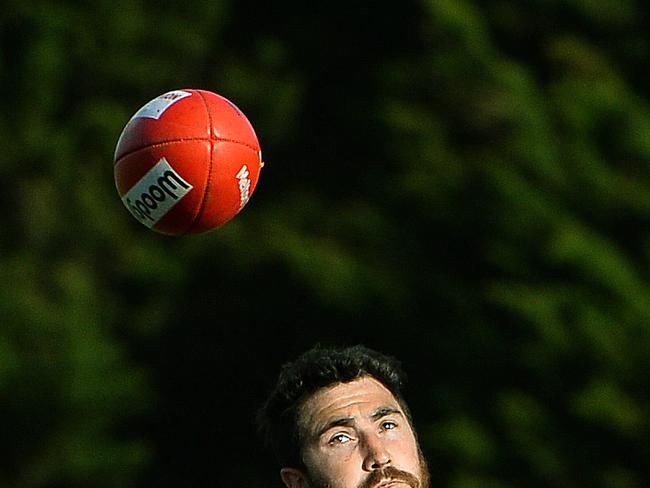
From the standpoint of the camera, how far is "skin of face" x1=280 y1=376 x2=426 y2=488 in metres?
7.00

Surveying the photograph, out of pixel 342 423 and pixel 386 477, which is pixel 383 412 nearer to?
pixel 342 423

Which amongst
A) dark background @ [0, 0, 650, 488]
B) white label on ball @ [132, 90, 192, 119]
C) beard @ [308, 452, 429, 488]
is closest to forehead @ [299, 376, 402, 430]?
beard @ [308, 452, 429, 488]

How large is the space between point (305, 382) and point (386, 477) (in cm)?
54

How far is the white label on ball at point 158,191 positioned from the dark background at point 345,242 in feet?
20.5

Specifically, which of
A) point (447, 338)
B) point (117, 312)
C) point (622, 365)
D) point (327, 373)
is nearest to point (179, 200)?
point (327, 373)

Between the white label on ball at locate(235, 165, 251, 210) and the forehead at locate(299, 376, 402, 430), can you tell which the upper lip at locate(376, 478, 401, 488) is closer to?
the forehead at locate(299, 376, 402, 430)

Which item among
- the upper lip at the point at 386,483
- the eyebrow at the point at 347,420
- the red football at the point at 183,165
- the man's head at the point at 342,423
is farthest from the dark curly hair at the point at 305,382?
Result: the red football at the point at 183,165

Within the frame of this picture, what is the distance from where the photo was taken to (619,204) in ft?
46.9

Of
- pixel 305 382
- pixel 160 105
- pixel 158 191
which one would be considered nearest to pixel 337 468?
pixel 305 382

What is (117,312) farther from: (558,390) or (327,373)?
(327,373)

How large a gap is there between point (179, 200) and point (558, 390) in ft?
20.9

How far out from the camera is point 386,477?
6.95m

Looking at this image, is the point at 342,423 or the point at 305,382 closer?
the point at 342,423

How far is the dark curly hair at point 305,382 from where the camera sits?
7.28 m
